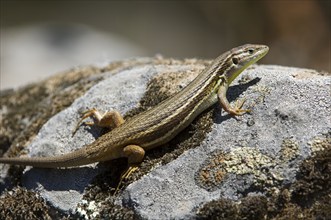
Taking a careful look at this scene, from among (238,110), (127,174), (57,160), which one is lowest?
(57,160)

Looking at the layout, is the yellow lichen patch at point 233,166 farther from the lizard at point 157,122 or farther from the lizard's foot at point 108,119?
the lizard's foot at point 108,119

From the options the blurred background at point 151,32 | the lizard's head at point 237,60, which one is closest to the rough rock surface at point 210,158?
the lizard's head at point 237,60

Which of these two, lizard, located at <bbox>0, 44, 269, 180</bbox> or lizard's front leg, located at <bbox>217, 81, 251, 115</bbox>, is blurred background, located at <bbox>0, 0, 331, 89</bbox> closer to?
lizard, located at <bbox>0, 44, 269, 180</bbox>

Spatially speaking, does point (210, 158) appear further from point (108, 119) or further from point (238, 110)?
point (108, 119)

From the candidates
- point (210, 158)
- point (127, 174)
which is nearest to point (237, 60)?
point (210, 158)

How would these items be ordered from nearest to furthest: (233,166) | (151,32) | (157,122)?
1. (233,166)
2. (157,122)
3. (151,32)

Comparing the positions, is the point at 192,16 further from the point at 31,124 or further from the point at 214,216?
the point at 214,216

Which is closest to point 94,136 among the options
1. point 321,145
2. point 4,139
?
point 4,139

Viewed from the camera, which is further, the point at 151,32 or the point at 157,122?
the point at 151,32
